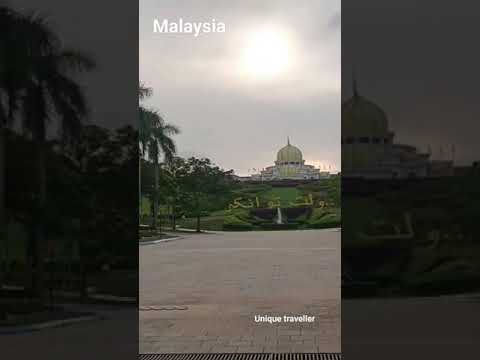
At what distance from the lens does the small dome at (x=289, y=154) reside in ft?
17.7

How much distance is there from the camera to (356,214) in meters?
5.48

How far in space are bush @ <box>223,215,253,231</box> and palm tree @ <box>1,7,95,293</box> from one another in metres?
1.72

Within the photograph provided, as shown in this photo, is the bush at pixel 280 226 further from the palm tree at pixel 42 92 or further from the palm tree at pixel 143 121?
the palm tree at pixel 42 92

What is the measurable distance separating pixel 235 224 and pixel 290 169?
77 centimetres

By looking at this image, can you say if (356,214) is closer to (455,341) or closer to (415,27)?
(455,341)

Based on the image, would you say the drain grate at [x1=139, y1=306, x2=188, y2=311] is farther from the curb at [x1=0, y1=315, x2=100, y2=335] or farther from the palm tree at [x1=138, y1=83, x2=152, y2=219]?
the palm tree at [x1=138, y1=83, x2=152, y2=219]

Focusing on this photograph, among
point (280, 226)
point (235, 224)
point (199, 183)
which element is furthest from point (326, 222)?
point (199, 183)

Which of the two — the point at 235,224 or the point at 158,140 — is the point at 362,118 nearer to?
the point at 235,224

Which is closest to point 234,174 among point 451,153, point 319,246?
point 319,246

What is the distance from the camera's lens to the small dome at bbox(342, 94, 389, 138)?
5.39 m

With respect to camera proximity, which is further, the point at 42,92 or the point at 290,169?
the point at 42,92

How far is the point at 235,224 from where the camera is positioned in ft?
18.2

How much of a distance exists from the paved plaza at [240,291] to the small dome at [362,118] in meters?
1.01

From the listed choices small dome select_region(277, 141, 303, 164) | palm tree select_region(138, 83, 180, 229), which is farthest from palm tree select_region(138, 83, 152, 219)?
small dome select_region(277, 141, 303, 164)
